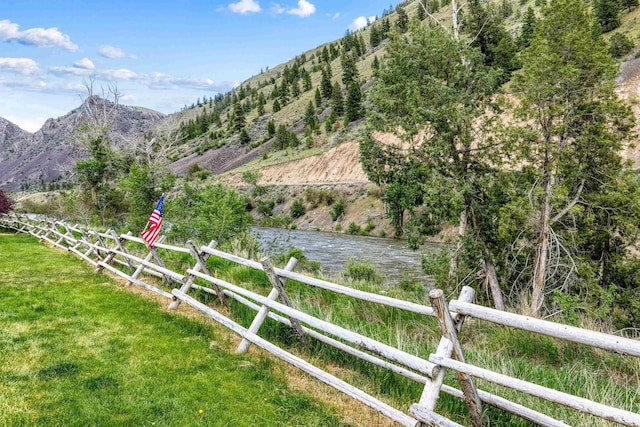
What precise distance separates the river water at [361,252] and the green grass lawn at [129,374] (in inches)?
408

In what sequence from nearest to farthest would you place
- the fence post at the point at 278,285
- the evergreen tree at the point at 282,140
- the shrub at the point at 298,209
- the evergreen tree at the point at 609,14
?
the fence post at the point at 278,285, the evergreen tree at the point at 609,14, the shrub at the point at 298,209, the evergreen tree at the point at 282,140

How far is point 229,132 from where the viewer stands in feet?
361

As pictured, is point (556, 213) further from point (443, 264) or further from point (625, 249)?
point (443, 264)

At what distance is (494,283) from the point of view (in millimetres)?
10336

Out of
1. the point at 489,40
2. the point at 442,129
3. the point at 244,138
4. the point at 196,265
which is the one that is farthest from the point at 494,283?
the point at 244,138

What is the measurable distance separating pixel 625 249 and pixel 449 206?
3975 millimetres

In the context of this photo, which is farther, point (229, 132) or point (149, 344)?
point (229, 132)

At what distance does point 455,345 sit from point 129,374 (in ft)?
11.2

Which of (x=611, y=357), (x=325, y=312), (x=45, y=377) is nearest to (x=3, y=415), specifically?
(x=45, y=377)

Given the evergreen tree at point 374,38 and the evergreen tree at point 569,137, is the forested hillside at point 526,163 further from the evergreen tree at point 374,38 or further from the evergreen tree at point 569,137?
the evergreen tree at point 374,38

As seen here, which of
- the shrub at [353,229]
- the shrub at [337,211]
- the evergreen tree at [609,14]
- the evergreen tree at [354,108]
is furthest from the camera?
the evergreen tree at [354,108]

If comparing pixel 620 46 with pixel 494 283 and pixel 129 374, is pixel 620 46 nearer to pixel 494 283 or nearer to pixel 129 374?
pixel 494 283

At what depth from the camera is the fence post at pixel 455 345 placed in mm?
2982

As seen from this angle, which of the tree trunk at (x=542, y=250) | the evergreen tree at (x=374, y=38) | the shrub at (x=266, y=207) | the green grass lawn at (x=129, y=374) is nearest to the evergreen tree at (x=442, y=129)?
the tree trunk at (x=542, y=250)
